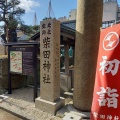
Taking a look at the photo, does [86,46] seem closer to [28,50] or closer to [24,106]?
[28,50]

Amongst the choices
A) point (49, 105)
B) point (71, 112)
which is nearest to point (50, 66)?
point (49, 105)

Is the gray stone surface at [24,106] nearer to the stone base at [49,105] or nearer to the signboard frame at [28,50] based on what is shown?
the stone base at [49,105]

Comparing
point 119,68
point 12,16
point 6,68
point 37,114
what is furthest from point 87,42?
point 12,16

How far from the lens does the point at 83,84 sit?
4.33m

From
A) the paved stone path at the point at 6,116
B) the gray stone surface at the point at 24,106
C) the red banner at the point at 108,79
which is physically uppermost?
the red banner at the point at 108,79

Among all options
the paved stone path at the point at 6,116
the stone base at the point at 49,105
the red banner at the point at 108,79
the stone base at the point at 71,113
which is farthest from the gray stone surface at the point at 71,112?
the paved stone path at the point at 6,116

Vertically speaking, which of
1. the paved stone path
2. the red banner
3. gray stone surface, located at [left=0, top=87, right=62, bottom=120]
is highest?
the red banner

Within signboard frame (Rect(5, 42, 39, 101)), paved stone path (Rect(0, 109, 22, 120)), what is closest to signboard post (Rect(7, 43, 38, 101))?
signboard frame (Rect(5, 42, 39, 101))

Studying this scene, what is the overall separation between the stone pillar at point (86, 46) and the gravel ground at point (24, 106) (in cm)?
113

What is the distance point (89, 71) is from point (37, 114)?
2.14 m

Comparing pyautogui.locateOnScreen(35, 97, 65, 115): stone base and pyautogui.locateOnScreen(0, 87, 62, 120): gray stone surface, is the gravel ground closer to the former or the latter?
pyautogui.locateOnScreen(0, 87, 62, 120): gray stone surface

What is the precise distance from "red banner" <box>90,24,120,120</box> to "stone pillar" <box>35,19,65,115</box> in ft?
6.18

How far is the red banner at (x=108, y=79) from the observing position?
2.67 m

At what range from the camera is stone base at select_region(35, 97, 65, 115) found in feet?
15.1
